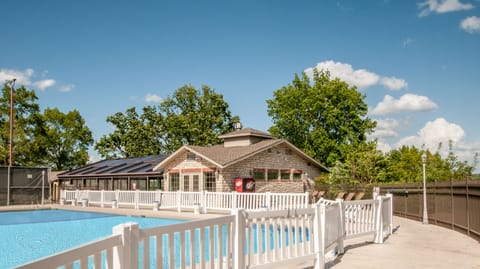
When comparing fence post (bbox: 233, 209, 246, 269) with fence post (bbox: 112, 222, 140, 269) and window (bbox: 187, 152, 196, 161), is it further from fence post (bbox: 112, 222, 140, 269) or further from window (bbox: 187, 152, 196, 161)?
window (bbox: 187, 152, 196, 161)

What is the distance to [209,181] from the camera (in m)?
26.7

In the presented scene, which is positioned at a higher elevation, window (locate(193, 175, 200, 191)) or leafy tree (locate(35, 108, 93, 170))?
leafy tree (locate(35, 108, 93, 170))

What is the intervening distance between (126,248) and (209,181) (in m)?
23.1

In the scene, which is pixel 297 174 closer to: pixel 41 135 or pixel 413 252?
pixel 413 252

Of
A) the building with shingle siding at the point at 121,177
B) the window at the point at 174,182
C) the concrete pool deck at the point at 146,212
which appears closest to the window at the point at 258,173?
the window at the point at 174,182

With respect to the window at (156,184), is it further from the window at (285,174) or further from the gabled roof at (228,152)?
the window at (285,174)

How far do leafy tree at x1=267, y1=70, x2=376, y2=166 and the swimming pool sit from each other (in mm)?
28741

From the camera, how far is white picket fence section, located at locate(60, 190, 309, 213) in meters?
17.6

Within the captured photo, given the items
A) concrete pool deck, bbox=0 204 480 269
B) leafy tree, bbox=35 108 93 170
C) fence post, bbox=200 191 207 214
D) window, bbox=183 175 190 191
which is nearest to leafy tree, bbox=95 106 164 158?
leafy tree, bbox=35 108 93 170

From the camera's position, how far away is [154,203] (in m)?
22.8

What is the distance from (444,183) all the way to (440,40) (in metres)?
13.3

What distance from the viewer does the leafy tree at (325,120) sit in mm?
46844

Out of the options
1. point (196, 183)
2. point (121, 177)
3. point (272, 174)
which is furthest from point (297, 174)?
point (121, 177)

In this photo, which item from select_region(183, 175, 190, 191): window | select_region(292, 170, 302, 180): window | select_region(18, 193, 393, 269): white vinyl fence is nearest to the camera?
select_region(18, 193, 393, 269): white vinyl fence
